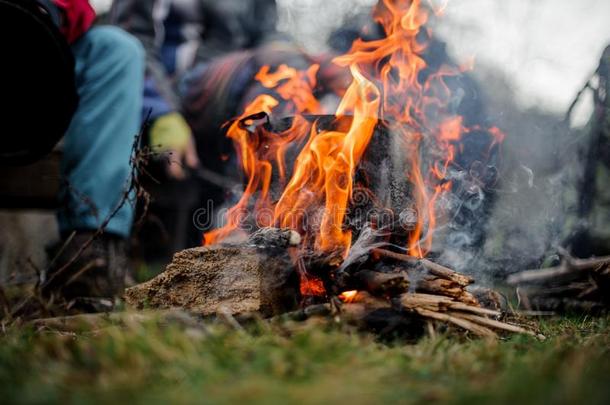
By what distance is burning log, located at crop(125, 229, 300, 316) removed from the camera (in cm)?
225

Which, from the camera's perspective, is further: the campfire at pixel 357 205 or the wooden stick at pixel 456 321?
the campfire at pixel 357 205

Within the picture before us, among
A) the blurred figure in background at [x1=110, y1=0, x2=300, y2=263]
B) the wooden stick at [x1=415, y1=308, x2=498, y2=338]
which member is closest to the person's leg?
the blurred figure in background at [x1=110, y1=0, x2=300, y2=263]

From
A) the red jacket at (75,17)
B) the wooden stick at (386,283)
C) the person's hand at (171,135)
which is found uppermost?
the red jacket at (75,17)

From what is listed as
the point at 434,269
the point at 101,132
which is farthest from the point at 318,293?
the point at 101,132

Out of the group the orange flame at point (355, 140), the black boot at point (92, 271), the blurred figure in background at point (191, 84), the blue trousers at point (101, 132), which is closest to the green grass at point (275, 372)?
the orange flame at point (355, 140)

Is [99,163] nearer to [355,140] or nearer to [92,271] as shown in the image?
[92,271]

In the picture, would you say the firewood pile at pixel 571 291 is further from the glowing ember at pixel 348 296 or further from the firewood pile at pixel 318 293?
the glowing ember at pixel 348 296

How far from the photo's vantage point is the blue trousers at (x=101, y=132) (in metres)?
3.46

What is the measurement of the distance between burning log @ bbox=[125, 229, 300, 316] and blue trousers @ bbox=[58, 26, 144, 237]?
111 centimetres

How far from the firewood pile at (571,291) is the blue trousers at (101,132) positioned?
2.32 meters

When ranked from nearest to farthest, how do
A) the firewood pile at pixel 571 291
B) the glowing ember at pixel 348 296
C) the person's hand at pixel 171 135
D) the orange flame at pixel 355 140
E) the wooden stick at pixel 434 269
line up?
the glowing ember at pixel 348 296 < the wooden stick at pixel 434 269 < the orange flame at pixel 355 140 < the firewood pile at pixel 571 291 < the person's hand at pixel 171 135

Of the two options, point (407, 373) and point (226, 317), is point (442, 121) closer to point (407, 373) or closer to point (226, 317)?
point (226, 317)

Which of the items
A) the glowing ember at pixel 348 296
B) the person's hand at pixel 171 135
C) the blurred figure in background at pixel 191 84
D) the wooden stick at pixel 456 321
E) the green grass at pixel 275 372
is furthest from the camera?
the blurred figure in background at pixel 191 84

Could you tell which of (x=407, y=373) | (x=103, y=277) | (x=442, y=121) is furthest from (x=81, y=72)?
(x=407, y=373)
